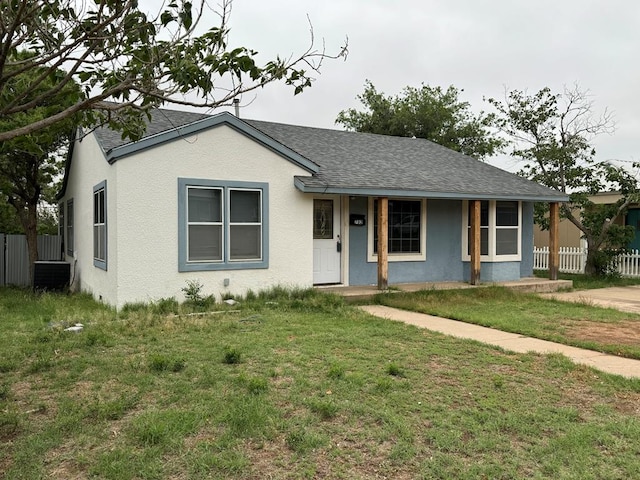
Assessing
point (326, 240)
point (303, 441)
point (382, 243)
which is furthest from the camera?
point (326, 240)

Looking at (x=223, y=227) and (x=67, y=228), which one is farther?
(x=67, y=228)

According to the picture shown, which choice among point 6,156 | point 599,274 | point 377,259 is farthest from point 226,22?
point 599,274

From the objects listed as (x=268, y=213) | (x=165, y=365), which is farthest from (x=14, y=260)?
(x=165, y=365)

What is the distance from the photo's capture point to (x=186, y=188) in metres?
9.47

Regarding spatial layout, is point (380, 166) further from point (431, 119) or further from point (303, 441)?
point (431, 119)

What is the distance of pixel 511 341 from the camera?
7.09 m

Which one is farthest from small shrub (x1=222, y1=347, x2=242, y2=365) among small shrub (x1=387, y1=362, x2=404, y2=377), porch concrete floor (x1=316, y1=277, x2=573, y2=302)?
porch concrete floor (x1=316, y1=277, x2=573, y2=302)

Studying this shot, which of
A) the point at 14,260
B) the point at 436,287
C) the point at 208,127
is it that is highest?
the point at 208,127

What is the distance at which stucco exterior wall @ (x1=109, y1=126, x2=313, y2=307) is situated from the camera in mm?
9078

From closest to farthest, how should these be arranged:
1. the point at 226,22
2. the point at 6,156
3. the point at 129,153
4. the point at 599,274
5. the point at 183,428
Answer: the point at 183,428, the point at 226,22, the point at 129,153, the point at 6,156, the point at 599,274

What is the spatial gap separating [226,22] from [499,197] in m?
9.58

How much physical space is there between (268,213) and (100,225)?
11.4 ft

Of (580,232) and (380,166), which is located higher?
(380,166)

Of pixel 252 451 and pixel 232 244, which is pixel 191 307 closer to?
pixel 232 244
